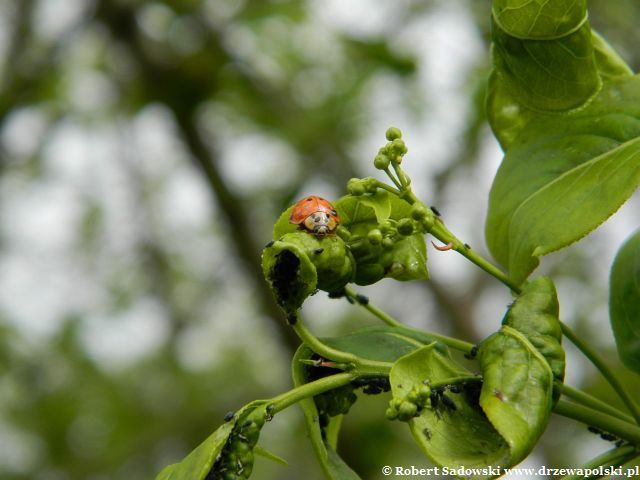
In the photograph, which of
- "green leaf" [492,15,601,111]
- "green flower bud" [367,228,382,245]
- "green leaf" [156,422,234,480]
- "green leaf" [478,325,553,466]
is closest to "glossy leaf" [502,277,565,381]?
"green leaf" [478,325,553,466]

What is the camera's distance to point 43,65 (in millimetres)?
5172

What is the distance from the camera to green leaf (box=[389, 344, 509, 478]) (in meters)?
1.18

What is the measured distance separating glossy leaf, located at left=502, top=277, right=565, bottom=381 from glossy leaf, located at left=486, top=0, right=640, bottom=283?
0.08 m

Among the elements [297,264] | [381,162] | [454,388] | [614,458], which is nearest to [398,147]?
[381,162]

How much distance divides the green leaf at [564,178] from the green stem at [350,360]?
1.01ft

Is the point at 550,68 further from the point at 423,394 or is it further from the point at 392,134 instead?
the point at 423,394

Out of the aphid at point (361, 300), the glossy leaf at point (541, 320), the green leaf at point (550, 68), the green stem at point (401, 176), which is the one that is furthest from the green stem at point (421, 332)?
the green leaf at point (550, 68)

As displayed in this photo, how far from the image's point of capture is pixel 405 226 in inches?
50.5

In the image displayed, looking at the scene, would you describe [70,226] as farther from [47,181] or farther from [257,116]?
[257,116]

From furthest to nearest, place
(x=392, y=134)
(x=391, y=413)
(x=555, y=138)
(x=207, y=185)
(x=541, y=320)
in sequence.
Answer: (x=207, y=185), (x=555, y=138), (x=392, y=134), (x=541, y=320), (x=391, y=413)

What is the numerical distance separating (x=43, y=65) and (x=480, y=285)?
3242mm

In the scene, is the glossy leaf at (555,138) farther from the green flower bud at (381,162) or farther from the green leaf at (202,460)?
the green leaf at (202,460)

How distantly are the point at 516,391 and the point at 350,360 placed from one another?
263 mm

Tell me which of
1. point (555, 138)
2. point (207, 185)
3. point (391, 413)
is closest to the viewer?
point (391, 413)
